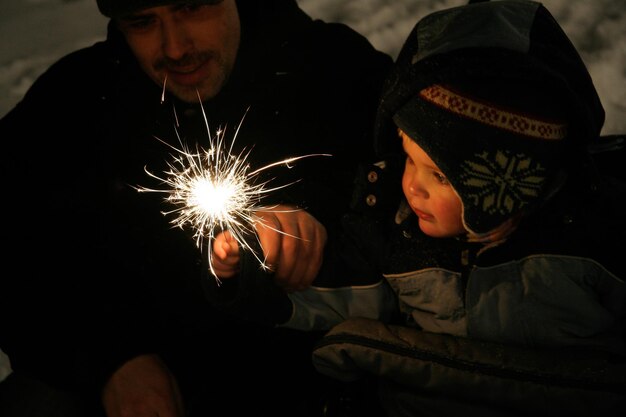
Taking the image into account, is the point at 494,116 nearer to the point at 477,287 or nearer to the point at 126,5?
the point at 477,287

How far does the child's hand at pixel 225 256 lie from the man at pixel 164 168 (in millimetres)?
364

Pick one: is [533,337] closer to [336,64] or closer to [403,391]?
[403,391]

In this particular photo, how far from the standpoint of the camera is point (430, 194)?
1.40 meters

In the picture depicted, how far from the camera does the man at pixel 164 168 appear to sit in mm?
1824

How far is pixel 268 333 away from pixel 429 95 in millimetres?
1153

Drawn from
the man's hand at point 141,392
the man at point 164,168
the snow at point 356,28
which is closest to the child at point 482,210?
the man at point 164,168

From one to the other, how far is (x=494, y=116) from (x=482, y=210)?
25 centimetres

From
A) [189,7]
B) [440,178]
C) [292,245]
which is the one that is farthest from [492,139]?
[189,7]

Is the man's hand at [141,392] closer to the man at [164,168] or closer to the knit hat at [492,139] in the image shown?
the man at [164,168]

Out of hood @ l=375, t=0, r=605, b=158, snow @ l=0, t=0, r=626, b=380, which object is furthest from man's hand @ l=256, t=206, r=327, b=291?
snow @ l=0, t=0, r=626, b=380

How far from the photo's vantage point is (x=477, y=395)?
1320mm

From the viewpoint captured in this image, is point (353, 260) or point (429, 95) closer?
point (429, 95)

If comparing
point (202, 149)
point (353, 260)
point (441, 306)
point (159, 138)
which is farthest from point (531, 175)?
point (159, 138)

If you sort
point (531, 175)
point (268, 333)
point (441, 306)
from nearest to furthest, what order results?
1. point (531, 175)
2. point (441, 306)
3. point (268, 333)
